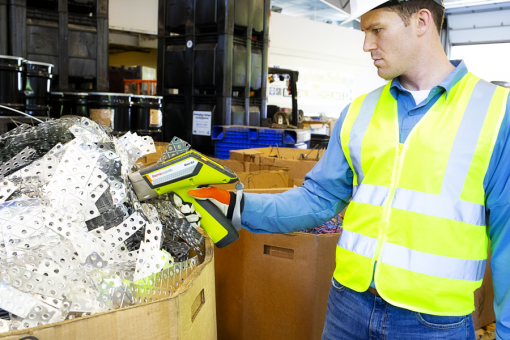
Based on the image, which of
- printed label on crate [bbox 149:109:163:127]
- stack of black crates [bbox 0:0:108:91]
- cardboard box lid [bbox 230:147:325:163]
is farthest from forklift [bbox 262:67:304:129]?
cardboard box lid [bbox 230:147:325:163]

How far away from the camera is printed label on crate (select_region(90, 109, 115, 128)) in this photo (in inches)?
148

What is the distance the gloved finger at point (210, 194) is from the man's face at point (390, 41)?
0.60 meters

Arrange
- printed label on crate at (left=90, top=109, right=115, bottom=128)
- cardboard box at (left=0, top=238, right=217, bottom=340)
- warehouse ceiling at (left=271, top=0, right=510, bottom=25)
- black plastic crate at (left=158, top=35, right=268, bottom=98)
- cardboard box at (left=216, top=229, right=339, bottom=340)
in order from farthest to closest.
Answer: warehouse ceiling at (left=271, top=0, right=510, bottom=25), black plastic crate at (left=158, top=35, right=268, bottom=98), printed label on crate at (left=90, top=109, right=115, bottom=128), cardboard box at (left=216, top=229, right=339, bottom=340), cardboard box at (left=0, top=238, right=217, bottom=340)

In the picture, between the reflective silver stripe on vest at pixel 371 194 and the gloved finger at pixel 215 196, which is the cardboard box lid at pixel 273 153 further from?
the reflective silver stripe on vest at pixel 371 194

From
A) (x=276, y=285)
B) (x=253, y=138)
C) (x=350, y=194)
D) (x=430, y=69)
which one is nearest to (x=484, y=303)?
(x=276, y=285)

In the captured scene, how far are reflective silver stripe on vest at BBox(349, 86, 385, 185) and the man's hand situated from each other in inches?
14.6

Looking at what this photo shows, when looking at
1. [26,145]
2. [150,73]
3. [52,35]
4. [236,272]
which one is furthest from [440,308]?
[150,73]

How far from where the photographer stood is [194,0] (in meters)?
5.14

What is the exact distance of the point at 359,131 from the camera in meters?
1.23

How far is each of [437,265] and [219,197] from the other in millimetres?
630

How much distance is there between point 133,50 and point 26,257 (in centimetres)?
1090

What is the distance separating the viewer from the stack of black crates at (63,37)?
3.79 meters

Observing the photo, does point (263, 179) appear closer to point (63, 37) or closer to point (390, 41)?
point (390, 41)

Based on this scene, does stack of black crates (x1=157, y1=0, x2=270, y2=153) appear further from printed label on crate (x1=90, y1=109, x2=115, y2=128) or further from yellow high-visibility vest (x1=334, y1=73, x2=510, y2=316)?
yellow high-visibility vest (x1=334, y1=73, x2=510, y2=316)
